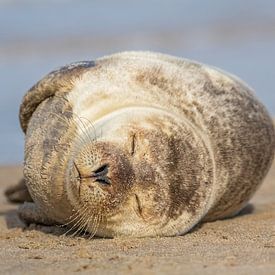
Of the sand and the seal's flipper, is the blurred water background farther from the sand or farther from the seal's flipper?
the sand

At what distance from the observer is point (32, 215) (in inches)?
246

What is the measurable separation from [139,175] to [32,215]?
123 centimetres

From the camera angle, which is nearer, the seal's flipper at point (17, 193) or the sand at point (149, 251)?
the sand at point (149, 251)

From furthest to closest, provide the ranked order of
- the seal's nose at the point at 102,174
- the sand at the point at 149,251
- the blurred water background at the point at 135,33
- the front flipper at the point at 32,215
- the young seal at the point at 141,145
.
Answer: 1. the blurred water background at the point at 135,33
2. the front flipper at the point at 32,215
3. the young seal at the point at 141,145
4. the seal's nose at the point at 102,174
5. the sand at the point at 149,251

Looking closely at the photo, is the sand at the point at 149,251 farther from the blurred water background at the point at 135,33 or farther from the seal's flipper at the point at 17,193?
the blurred water background at the point at 135,33

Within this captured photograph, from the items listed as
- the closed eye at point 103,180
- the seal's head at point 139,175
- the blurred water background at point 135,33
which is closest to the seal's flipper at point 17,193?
the seal's head at point 139,175

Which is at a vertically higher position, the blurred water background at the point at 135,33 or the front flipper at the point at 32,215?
the blurred water background at the point at 135,33

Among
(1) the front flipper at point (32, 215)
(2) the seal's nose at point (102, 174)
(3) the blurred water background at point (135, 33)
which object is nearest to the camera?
(2) the seal's nose at point (102, 174)

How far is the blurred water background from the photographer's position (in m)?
13.8

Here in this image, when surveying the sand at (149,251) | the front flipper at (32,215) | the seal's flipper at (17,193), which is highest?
the seal's flipper at (17,193)

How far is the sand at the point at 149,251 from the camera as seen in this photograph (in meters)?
4.55

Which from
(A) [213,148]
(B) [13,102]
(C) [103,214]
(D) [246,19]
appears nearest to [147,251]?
(C) [103,214]

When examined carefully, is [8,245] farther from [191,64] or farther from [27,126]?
[191,64]

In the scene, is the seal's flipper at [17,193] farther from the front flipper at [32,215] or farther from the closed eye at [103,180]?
the closed eye at [103,180]
